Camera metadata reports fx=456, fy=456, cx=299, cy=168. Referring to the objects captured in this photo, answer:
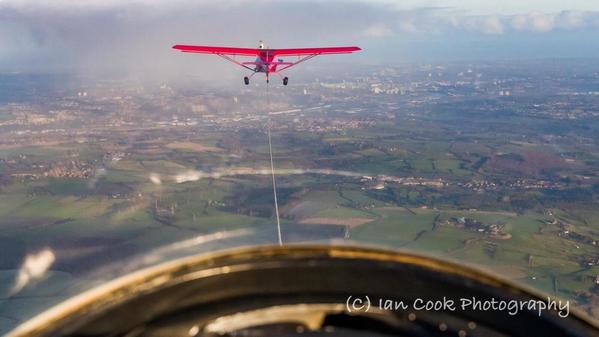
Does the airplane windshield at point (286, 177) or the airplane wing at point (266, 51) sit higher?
the airplane wing at point (266, 51)

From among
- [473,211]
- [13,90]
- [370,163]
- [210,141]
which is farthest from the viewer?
[13,90]

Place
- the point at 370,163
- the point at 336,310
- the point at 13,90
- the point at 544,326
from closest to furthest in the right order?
Result: the point at 544,326 < the point at 336,310 < the point at 370,163 < the point at 13,90

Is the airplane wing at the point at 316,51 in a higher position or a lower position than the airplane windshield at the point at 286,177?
higher

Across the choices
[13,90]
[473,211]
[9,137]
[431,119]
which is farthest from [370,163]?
[13,90]

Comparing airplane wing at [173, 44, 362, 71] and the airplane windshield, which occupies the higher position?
airplane wing at [173, 44, 362, 71]

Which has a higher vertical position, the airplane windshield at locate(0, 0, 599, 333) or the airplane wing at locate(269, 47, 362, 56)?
the airplane wing at locate(269, 47, 362, 56)

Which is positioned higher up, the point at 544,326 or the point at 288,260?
the point at 288,260

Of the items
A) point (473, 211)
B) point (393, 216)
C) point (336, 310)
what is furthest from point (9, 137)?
point (336, 310)

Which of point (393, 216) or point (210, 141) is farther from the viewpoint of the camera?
point (210, 141)

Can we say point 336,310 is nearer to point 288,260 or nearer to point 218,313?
point 288,260
